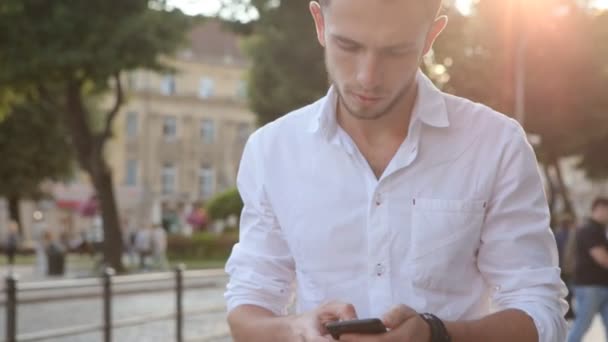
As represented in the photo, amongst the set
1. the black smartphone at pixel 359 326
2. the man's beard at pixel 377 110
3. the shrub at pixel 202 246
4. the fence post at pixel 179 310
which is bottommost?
the shrub at pixel 202 246

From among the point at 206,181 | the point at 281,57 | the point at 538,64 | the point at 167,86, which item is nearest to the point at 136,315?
the point at 281,57

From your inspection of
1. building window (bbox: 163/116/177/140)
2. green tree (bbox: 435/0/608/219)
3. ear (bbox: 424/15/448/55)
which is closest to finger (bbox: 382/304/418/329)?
ear (bbox: 424/15/448/55)

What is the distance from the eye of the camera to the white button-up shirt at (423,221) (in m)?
2.33

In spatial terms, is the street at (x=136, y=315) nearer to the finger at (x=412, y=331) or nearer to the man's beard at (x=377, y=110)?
the man's beard at (x=377, y=110)

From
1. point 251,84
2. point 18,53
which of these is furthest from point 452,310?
point 251,84

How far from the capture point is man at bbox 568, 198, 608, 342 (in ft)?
38.4

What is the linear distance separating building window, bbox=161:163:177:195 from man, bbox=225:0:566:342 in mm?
77442

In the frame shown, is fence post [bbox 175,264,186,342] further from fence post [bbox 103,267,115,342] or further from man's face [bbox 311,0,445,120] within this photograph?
man's face [bbox 311,0,445,120]

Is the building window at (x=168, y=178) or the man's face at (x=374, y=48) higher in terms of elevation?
the man's face at (x=374, y=48)

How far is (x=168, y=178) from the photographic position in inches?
3157

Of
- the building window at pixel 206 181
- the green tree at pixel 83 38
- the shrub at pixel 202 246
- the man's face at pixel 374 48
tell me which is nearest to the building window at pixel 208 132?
the building window at pixel 206 181

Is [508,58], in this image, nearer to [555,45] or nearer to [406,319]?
[555,45]

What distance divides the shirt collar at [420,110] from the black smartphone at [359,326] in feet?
1.67

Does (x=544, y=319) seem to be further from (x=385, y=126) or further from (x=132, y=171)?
(x=132, y=171)
